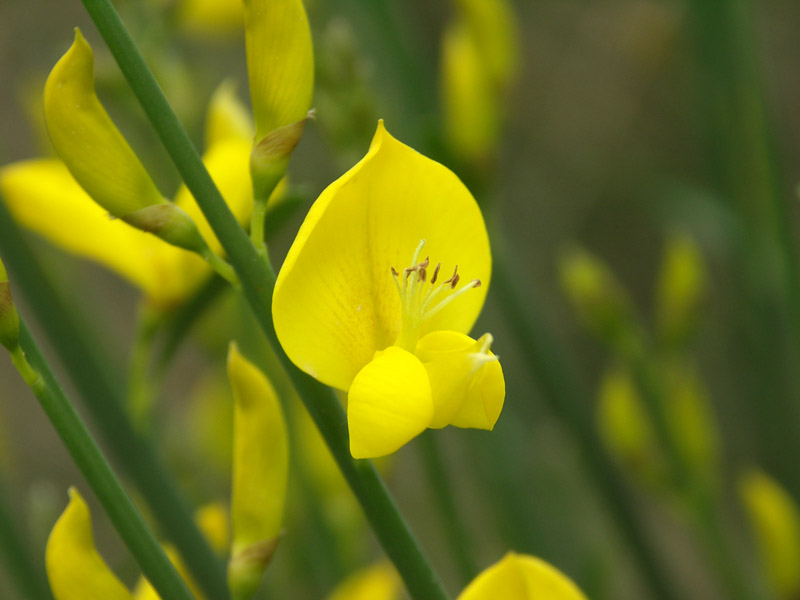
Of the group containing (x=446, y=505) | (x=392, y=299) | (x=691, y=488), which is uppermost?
(x=392, y=299)

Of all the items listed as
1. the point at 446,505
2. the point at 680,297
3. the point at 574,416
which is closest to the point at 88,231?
the point at 446,505

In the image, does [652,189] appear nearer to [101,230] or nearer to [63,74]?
[101,230]

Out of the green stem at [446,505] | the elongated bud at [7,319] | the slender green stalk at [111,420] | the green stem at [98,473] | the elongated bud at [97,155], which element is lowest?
the green stem at [446,505]

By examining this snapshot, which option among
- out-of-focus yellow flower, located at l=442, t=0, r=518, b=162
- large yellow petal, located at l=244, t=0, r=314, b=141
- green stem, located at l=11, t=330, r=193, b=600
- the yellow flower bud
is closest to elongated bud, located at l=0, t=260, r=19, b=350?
green stem, located at l=11, t=330, r=193, b=600

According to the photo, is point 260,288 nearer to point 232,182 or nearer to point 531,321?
point 232,182

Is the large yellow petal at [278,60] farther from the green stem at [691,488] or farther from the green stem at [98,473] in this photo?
the green stem at [691,488]

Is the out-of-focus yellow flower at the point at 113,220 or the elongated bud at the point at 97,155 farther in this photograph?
the out-of-focus yellow flower at the point at 113,220

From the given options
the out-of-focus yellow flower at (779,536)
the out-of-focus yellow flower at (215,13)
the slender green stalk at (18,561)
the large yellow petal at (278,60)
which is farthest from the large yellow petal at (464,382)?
the out-of-focus yellow flower at (215,13)
